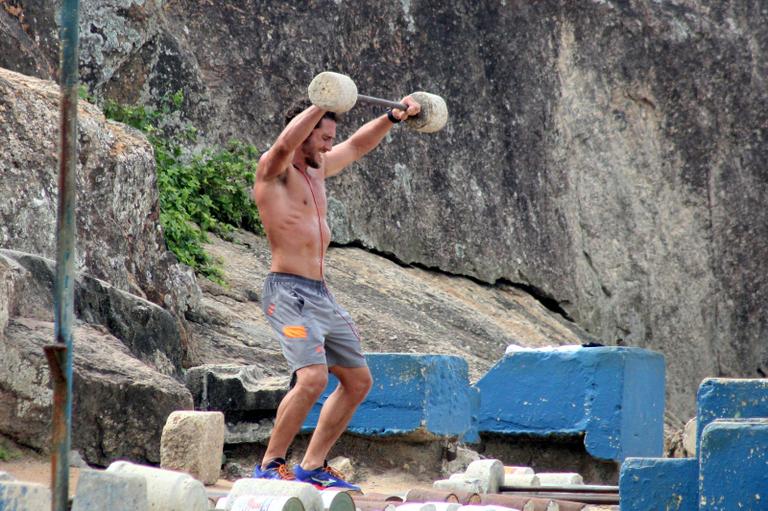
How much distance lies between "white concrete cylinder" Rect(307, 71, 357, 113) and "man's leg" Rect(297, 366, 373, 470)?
3.80 feet

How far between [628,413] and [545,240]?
7790 millimetres

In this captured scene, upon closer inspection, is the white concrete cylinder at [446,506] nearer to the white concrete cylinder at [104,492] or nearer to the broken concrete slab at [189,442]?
the white concrete cylinder at [104,492]

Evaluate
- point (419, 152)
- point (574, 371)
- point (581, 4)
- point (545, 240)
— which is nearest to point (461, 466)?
point (574, 371)

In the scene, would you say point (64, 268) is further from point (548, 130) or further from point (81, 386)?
point (548, 130)

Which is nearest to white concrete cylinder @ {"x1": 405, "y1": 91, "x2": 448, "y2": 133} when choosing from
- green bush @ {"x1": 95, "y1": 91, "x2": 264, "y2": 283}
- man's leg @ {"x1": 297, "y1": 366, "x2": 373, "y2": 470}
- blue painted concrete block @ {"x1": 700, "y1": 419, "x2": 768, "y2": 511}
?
man's leg @ {"x1": 297, "y1": 366, "x2": 373, "y2": 470}

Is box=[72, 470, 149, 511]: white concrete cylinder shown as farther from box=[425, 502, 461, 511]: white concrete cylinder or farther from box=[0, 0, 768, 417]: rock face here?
box=[0, 0, 768, 417]: rock face

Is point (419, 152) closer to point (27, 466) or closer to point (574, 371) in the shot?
point (574, 371)

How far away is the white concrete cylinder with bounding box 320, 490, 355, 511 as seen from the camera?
425cm

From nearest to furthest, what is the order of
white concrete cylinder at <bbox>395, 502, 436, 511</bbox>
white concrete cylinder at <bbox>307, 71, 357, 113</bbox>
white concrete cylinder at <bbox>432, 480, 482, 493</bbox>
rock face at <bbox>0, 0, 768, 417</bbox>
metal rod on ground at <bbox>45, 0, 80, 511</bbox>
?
metal rod on ground at <bbox>45, 0, 80, 511</bbox> < white concrete cylinder at <bbox>395, 502, 436, 511</bbox> < white concrete cylinder at <bbox>307, 71, 357, 113</bbox> < white concrete cylinder at <bbox>432, 480, 482, 493</bbox> < rock face at <bbox>0, 0, 768, 417</bbox>

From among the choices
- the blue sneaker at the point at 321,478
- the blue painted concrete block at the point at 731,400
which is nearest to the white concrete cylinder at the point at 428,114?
the blue sneaker at the point at 321,478

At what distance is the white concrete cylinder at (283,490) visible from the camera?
13.6 ft

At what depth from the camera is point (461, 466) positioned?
22.8 feet

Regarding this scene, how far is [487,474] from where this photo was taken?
18.5 feet

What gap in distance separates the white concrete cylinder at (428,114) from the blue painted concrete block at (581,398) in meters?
2.00
